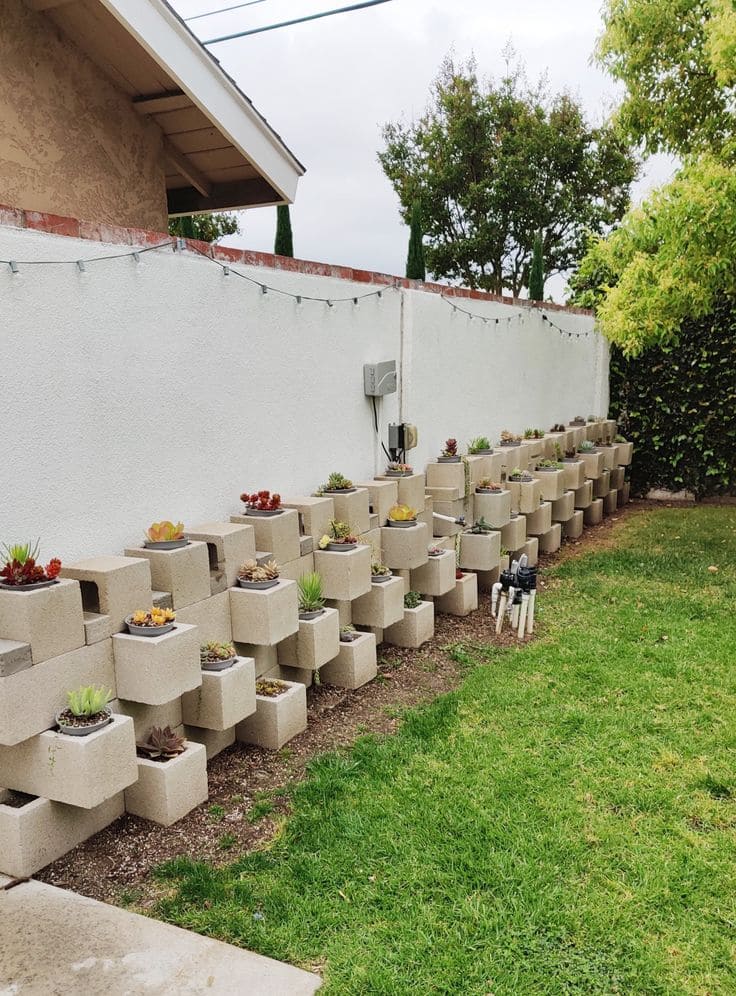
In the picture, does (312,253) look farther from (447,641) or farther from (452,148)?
(452,148)

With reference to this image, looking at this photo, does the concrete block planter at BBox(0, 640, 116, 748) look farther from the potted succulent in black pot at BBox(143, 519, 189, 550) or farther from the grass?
the grass

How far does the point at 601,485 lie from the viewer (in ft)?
31.4

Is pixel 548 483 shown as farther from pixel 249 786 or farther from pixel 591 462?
pixel 249 786

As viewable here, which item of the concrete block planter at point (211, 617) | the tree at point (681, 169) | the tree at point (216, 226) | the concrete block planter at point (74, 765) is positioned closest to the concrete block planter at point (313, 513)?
the concrete block planter at point (211, 617)

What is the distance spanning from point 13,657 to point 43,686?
0.61 feet

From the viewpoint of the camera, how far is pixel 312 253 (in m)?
14.0

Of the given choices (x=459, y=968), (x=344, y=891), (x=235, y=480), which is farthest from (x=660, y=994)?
(x=235, y=480)

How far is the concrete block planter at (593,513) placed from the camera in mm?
9234

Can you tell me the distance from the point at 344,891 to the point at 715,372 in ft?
29.5

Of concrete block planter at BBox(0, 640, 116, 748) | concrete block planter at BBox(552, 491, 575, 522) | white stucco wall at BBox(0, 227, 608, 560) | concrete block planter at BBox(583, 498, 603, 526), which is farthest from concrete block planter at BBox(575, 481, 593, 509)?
concrete block planter at BBox(0, 640, 116, 748)

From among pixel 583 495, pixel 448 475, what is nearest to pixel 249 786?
pixel 448 475

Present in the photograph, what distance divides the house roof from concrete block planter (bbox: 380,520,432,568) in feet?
8.41

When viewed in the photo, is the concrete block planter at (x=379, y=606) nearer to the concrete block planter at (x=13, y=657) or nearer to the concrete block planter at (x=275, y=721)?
the concrete block planter at (x=275, y=721)

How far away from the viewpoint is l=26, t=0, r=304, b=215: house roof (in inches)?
161
